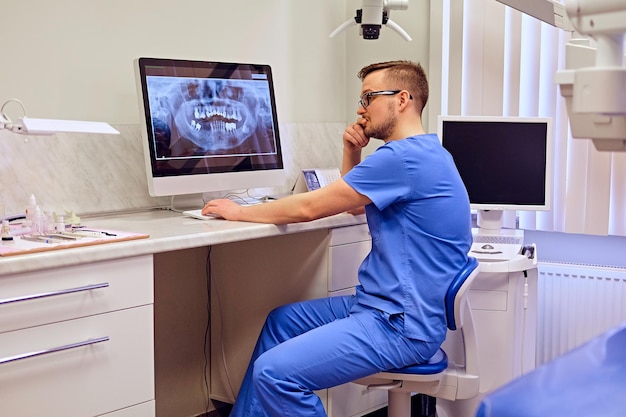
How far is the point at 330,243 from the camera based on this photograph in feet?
8.95

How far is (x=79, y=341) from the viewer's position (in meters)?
2.04

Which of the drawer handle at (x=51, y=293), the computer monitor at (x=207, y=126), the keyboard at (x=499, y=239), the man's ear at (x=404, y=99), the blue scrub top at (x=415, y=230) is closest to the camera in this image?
the drawer handle at (x=51, y=293)

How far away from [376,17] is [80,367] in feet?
5.65

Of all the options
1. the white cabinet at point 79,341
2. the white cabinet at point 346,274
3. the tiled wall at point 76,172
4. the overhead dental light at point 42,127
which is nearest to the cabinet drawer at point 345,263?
the white cabinet at point 346,274

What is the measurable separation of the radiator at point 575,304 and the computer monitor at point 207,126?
111 centimetres

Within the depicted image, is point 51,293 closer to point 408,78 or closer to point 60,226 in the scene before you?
point 60,226

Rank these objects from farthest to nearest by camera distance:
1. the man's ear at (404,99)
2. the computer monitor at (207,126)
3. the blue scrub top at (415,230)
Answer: the computer monitor at (207,126), the man's ear at (404,99), the blue scrub top at (415,230)

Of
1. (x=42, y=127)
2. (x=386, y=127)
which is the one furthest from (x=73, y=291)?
(x=386, y=127)

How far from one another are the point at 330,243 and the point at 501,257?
0.55 m

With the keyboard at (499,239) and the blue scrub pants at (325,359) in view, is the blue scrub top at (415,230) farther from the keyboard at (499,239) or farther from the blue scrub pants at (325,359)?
the keyboard at (499,239)

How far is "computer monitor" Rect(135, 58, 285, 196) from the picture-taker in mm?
2590

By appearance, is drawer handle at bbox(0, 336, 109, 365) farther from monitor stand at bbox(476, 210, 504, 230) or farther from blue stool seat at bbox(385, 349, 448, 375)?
monitor stand at bbox(476, 210, 504, 230)

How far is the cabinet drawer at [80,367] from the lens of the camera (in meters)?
1.92

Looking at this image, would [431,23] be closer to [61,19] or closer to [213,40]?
[213,40]
